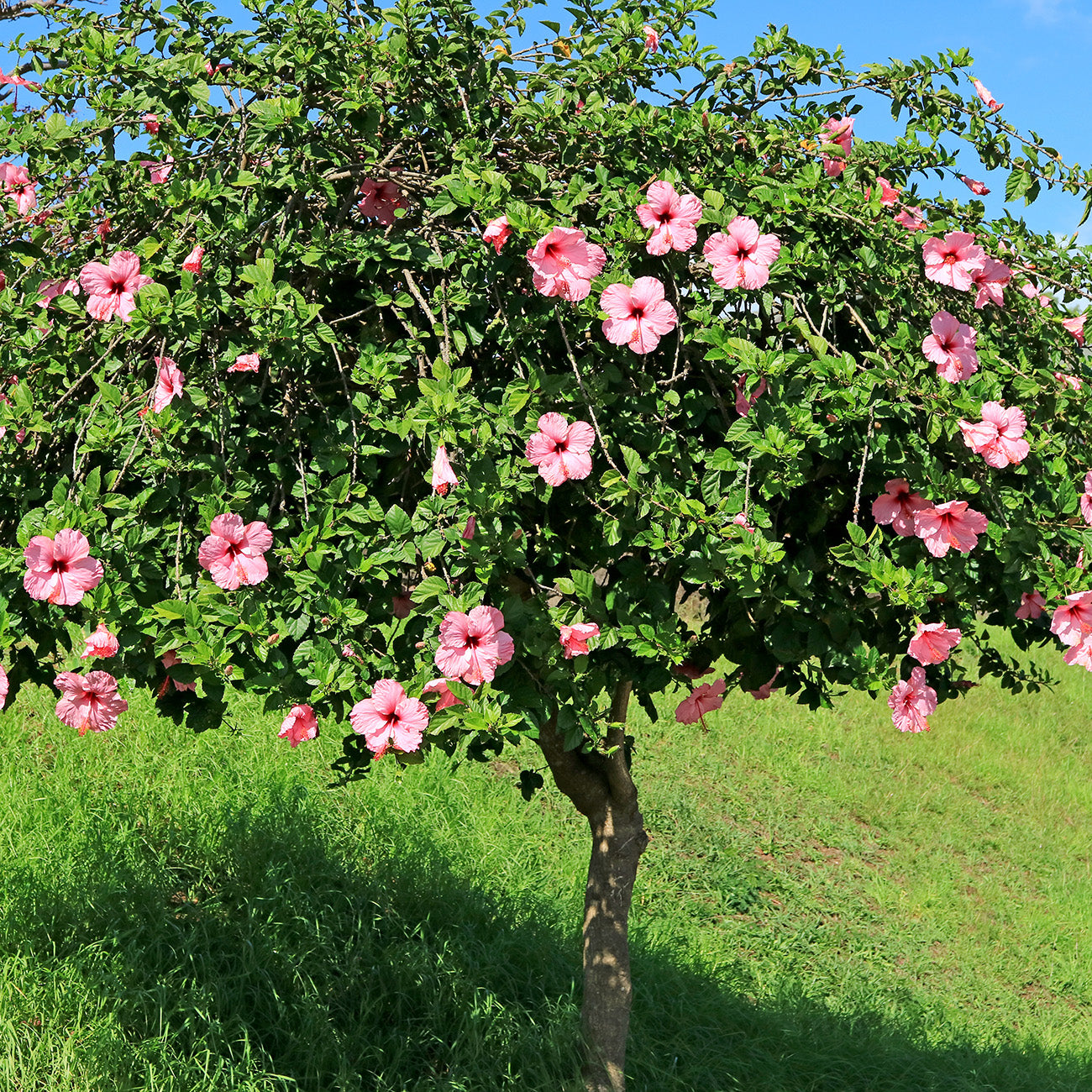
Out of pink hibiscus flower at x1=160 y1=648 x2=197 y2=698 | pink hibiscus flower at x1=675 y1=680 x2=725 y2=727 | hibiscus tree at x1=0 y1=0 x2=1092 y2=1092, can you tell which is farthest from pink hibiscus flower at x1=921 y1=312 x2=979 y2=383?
pink hibiscus flower at x1=160 y1=648 x2=197 y2=698

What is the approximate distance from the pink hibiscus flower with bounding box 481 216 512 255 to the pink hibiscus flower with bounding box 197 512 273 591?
666 mm

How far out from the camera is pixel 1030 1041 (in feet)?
18.2

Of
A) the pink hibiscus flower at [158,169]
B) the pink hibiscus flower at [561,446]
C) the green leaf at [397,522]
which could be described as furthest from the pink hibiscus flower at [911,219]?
the pink hibiscus flower at [158,169]

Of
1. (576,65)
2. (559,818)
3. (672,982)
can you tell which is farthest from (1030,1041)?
(576,65)

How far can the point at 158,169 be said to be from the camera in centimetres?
261

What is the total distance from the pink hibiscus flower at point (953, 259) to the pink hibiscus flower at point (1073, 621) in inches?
27.9

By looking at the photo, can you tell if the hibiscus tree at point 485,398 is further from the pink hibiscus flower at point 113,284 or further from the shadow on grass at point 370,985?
the shadow on grass at point 370,985

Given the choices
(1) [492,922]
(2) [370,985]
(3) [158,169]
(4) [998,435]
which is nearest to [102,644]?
(3) [158,169]

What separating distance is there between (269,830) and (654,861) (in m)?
2.67

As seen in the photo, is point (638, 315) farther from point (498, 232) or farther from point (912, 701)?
point (912, 701)

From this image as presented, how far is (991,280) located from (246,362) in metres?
1.60

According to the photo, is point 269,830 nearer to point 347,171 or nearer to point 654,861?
point 654,861

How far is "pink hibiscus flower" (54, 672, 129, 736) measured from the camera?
6.39 feet

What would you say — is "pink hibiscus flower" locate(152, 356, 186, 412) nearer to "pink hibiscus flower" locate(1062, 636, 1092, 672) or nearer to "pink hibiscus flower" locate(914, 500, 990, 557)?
"pink hibiscus flower" locate(914, 500, 990, 557)
